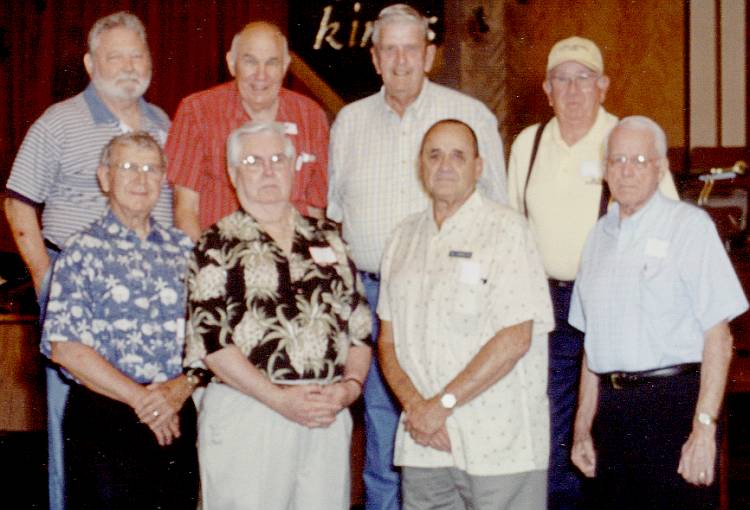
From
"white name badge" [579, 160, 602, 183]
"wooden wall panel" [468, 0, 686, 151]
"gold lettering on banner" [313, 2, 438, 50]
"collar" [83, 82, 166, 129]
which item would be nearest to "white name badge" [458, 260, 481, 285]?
"white name badge" [579, 160, 602, 183]

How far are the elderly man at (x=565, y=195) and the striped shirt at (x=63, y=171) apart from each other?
1402 mm

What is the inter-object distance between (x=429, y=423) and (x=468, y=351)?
0.23 m

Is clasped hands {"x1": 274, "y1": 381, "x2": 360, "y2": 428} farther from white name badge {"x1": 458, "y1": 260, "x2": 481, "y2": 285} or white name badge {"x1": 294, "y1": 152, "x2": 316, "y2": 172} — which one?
white name badge {"x1": 294, "y1": 152, "x2": 316, "y2": 172}

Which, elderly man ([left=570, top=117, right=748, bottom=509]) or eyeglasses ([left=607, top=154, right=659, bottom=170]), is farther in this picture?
eyeglasses ([left=607, top=154, right=659, bottom=170])

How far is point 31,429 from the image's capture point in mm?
5445

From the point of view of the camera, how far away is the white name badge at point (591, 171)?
3484 millimetres

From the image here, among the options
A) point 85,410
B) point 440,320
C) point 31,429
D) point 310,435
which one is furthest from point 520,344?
point 31,429

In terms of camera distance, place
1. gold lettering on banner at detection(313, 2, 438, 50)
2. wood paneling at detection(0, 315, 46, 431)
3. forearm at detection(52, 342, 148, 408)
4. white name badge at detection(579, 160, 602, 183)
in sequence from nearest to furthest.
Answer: forearm at detection(52, 342, 148, 408), white name badge at detection(579, 160, 602, 183), wood paneling at detection(0, 315, 46, 431), gold lettering on banner at detection(313, 2, 438, 50)

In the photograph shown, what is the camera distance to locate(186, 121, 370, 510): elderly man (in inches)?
103

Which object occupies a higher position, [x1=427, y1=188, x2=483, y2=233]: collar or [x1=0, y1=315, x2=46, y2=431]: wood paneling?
[x1=427, y1=188, x2=483, y2=233]: collar

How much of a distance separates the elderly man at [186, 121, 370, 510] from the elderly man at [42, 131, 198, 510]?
0.49 feet

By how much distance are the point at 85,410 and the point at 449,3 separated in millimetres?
5684

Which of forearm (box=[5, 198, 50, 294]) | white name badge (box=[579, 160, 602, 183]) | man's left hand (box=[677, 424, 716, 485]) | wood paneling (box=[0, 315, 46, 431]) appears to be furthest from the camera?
wood paneling (box=[0, 315, 46, 431])

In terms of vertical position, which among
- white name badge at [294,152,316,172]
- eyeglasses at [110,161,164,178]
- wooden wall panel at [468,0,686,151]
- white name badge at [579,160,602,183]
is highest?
wooden wall panel at [468,0,686,151]
